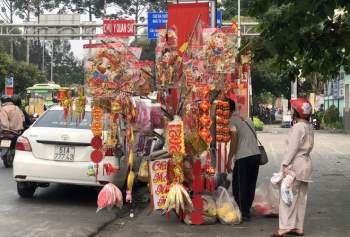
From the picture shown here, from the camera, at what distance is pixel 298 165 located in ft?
22.3

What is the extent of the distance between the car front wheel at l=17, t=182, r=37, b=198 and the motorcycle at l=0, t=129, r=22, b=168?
155 inches

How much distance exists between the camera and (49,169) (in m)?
8.62

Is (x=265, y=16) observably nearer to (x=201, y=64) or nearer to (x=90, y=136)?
(x=201, y=64)

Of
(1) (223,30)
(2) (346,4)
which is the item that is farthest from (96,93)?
(2) (346,4)

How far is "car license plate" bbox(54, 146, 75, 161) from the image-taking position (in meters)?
8.62

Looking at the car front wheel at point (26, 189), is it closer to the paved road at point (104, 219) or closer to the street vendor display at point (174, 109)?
the paved road at point (104, 219)

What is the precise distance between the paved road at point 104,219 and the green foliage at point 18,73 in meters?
32.5

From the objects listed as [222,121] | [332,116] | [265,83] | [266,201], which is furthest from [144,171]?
[265,83]

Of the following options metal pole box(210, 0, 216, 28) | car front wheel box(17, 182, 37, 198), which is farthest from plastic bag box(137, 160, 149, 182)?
metal pole box(210, 0, 216, 28)

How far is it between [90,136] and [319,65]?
13.9 feet

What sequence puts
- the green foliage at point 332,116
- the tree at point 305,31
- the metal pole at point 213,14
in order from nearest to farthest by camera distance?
the tree at point 305,31 → the metal pole at point 213,14 → the green foliage at point 332,116

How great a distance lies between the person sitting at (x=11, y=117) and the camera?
13516mm

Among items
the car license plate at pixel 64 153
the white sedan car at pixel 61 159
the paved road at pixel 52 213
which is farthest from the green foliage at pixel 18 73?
the car license plate at pixel 64 153

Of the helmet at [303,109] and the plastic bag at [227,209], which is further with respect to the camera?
the plastic bag at [227,209]
